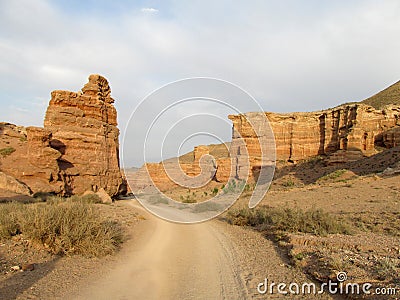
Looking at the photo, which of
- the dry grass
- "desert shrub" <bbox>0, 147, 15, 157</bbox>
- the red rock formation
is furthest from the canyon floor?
"desert shrub" <bbox>0, 147, 15, 157</bbox>

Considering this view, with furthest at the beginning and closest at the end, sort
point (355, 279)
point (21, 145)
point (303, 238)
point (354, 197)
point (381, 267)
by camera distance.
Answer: point (21, 145) < point (354, 197) < point (303, 238) < point (381, 267) < point (355, 279)

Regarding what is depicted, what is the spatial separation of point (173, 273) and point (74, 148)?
18.8 metres

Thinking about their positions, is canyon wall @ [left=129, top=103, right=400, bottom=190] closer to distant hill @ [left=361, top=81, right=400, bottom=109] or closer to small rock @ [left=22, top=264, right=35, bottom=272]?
distant hill @ [left=361, top=81, right=400, bottom=109]

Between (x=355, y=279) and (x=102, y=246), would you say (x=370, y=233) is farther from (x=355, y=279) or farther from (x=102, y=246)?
(x=102, y=246)

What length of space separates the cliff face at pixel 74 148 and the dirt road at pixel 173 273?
41.0 ft

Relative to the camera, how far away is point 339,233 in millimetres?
8586

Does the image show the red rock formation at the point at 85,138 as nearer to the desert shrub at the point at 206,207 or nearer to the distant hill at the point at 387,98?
the desert shrub at the point at 206,207

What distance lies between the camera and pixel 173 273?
571 centimetres

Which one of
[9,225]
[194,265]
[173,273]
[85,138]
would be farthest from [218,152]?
[173,273]

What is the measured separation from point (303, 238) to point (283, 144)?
3720cm

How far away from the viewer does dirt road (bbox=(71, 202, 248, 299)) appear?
462 cm

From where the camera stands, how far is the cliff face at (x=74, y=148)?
18203 mm

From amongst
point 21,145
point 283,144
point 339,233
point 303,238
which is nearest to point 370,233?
point 339,233

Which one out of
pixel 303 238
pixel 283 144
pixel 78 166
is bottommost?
pixel 303 238
